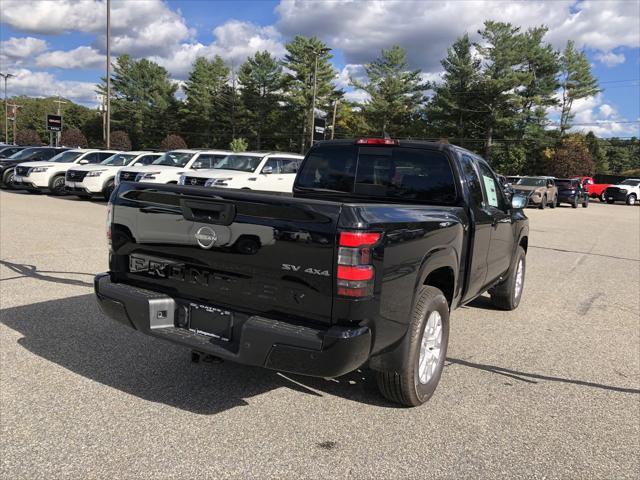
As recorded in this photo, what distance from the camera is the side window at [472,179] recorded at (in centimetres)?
457

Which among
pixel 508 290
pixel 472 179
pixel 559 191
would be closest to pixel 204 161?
pixel 508 290

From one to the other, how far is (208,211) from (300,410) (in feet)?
4.67

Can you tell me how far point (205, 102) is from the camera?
7344cm

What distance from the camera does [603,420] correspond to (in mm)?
3590

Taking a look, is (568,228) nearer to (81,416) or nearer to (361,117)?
(81,416)

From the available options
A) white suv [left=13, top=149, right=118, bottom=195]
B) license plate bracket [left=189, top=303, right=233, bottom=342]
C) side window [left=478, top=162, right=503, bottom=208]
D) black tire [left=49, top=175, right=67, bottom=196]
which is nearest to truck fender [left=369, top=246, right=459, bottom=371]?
license plate bracket [left=189, top=303, right=233, bottom=342]

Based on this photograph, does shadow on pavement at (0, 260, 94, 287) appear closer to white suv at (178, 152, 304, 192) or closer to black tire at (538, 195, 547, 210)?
white suv at (178, 152, 304, 192)

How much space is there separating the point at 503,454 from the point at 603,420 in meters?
0.98

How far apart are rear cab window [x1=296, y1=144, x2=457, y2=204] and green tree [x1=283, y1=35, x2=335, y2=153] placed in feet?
200

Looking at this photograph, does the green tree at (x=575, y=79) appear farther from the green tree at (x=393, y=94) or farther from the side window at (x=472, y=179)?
the side window at (x=472, y=179)

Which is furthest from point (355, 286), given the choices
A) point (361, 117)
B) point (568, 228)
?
point (361, 117)

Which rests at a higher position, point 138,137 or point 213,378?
point 138,137

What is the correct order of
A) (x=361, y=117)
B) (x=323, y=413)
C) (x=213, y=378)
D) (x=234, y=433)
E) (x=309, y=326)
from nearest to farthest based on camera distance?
(x=309, y=326) < (x=234, y=433) < (x=323, y=413) < (x=213, y=378) < (x=361, y=117)

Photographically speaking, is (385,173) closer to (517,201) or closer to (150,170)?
(517,201)
